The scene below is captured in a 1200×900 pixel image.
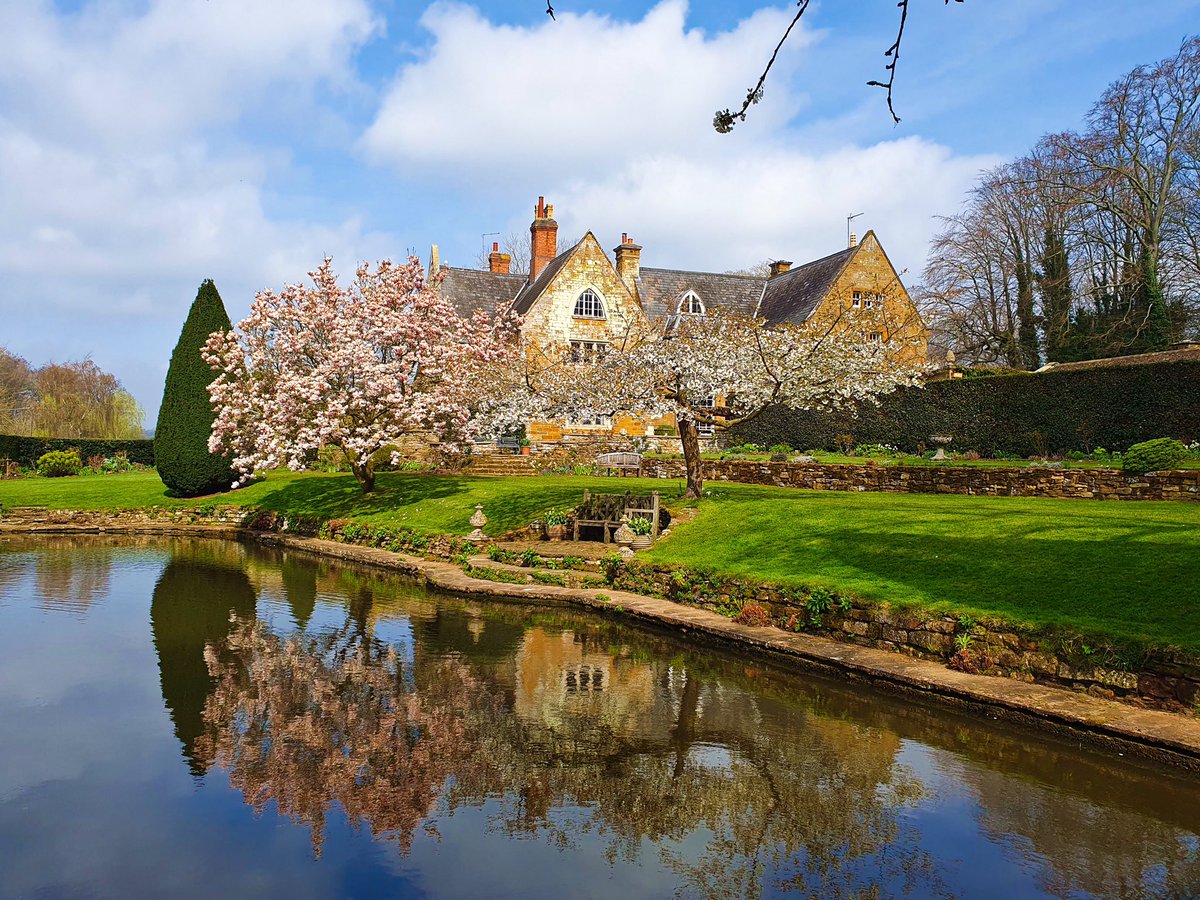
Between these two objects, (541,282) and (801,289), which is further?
(801,289)

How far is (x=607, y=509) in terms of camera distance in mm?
21781

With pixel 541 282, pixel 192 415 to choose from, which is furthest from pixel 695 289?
pixel 192 415

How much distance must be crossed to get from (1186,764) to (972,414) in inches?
878

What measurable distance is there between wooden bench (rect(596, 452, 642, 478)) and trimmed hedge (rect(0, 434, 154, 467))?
85.2 ft

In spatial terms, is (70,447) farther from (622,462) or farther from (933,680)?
(933,680)

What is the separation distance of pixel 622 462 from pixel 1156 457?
17.6 metres

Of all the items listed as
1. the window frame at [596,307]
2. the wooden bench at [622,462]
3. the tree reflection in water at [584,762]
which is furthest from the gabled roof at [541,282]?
the tree reflection in water at [584,762]

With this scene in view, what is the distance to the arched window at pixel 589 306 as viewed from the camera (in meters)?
41.2

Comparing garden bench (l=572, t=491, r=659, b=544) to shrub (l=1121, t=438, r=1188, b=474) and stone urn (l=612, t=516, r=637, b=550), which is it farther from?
shrub (l=1121, t=438, r=1188, b=474)

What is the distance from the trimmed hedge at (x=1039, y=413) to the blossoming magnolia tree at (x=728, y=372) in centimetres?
545

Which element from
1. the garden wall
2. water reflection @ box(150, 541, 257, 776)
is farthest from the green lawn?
water reflection @ box(150, 541, 257, 776)

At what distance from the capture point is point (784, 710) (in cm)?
1006

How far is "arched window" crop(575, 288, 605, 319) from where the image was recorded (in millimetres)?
41250

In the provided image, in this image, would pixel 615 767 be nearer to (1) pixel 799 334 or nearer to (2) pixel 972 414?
(1) pixel 799 334
